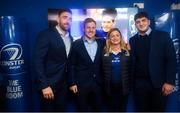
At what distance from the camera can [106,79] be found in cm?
299

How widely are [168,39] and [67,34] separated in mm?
1206

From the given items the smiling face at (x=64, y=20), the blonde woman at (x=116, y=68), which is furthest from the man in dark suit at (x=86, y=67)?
the smiling face at (x=64, y=20)

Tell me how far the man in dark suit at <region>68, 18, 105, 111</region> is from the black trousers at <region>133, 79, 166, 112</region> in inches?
18.8

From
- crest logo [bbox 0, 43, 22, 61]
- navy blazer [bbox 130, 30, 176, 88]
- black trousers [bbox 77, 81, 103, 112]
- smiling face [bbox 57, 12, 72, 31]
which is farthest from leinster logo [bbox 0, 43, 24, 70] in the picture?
navy blazer [bbox 130, 30, 176, 88]

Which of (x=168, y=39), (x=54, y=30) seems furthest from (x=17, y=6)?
(x=168, y=39)

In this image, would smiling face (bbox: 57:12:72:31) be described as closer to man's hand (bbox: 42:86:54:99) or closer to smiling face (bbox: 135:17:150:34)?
man's hand (bbox: 42:86:54:99)

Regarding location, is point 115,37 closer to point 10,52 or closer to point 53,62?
point 53,62

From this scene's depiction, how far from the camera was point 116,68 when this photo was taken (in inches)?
115

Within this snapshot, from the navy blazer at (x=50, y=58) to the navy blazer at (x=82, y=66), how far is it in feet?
0.35

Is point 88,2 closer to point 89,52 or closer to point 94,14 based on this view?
point 94,14

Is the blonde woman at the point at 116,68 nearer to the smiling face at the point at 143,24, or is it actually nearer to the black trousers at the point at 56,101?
the smiling face at the point at 143,24

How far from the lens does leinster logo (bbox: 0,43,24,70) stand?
10.2ft

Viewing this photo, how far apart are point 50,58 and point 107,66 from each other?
67 centimetres

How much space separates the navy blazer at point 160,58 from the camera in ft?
9.58
